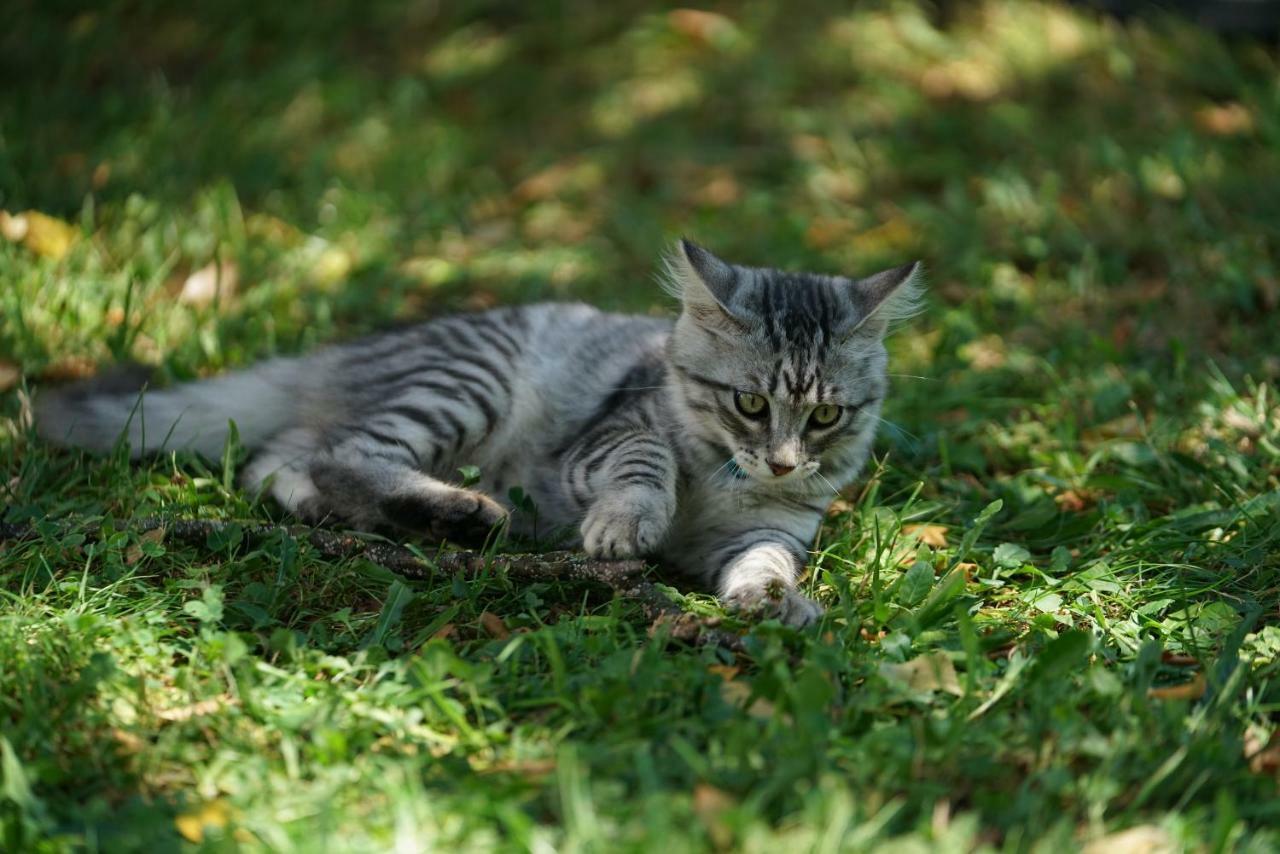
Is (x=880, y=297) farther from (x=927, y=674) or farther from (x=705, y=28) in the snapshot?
(x=705, y=28)

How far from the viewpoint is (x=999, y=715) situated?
110 inches

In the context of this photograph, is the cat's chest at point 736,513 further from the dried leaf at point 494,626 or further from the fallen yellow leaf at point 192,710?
the fallen yellow leaf at point 192,710

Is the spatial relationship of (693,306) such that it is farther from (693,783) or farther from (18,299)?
(18,299)

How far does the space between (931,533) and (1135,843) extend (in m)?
1.65

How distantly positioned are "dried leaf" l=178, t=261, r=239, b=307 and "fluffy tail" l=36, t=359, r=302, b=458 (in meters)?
0.82

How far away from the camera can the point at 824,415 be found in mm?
3791

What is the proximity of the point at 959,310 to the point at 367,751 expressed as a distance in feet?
12.4

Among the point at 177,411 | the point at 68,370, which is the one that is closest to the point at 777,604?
the point at 177,411

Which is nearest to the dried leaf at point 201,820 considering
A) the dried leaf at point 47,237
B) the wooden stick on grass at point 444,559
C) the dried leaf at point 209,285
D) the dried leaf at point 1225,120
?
the wooden stick on grass at point 444,559

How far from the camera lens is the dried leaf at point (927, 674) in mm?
2914

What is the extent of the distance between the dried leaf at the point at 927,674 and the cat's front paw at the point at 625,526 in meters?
0.85

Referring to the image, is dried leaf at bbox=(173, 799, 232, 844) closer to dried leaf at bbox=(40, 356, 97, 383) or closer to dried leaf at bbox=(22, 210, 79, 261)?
dried leaf at bbox=(40, 356, 97, 383)

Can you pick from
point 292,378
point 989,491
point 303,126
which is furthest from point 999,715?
point 303,126

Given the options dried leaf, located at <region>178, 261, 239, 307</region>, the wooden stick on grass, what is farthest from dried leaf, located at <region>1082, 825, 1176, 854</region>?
dried leaf, located at <region>178, 261, 239, 307</region>
